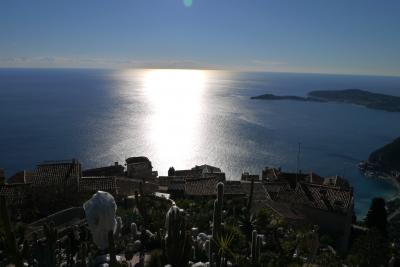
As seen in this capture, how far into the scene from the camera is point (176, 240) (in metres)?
10.3

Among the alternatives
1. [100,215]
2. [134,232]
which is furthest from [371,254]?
[100,215]

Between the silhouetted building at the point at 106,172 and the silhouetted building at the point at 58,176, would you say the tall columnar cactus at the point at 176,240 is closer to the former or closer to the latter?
the silhouetted building at the point at 58,176

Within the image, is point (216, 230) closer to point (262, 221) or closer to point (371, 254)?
point (371, 254)

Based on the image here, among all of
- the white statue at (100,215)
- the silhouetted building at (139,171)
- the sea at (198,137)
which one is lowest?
the sea at (198,137)

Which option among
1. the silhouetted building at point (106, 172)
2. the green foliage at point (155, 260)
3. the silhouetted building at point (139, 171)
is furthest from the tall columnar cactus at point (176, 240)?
the silhouetted building at point (106, 172)

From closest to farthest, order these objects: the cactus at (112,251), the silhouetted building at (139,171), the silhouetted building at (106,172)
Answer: the cactus at (112,251) < the silhouetted building at (139,171) < the silhouetted building at (106,172)

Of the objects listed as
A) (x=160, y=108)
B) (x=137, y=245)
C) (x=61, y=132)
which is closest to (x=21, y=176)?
(x=137, y=245)

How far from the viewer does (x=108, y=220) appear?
910cm

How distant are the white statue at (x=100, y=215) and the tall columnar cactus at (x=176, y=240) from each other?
1.73 m

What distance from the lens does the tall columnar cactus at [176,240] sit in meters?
10.2

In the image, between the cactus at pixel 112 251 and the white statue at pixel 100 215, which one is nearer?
the cactus at pixel 112 251

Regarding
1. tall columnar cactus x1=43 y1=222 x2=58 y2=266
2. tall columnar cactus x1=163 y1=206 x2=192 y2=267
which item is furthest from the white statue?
tall columnar cactus x1=163 y1=206 x2=192 y2=267

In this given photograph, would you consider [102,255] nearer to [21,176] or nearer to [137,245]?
[137,245]

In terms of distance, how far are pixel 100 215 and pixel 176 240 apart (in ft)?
7.96
